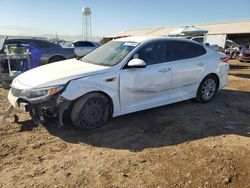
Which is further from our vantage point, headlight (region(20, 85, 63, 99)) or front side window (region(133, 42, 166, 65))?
front side window (region(133, 42, 166, 65))

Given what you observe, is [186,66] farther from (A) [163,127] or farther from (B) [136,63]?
(A) [163,127]

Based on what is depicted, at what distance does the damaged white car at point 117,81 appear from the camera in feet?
15.9

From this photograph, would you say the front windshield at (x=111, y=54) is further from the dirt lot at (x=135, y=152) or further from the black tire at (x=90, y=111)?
the dirt lot at (x=135, y=152)

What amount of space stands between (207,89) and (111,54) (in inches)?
104

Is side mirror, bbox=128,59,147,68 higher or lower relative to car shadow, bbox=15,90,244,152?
higher

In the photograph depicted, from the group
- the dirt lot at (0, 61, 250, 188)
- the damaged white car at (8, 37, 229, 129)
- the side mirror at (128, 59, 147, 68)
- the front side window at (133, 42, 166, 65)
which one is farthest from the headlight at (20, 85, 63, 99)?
the front side window at (133, 42, 166, 65)

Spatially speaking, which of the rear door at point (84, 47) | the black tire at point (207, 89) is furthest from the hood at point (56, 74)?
the rear door at point (84, 47)

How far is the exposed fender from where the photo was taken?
481 centimetres

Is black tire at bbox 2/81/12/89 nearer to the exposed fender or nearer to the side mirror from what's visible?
the exposed fender

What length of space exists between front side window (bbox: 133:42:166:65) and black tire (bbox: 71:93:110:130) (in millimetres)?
1168

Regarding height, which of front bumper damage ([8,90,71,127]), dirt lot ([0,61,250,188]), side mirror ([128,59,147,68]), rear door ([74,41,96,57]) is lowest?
dirt lot ([0,61,250,188])

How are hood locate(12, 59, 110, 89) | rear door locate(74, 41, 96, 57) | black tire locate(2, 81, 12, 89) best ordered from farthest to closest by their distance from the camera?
rear door locate(74, 41, 96, 57) < black tire locate(2, 81, 12, 89) < hood locate(12, 59, 110, 89)

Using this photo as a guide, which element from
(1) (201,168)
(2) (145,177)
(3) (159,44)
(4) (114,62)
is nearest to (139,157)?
(2) (145,177)

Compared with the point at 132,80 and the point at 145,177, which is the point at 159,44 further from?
the point at 145,177
